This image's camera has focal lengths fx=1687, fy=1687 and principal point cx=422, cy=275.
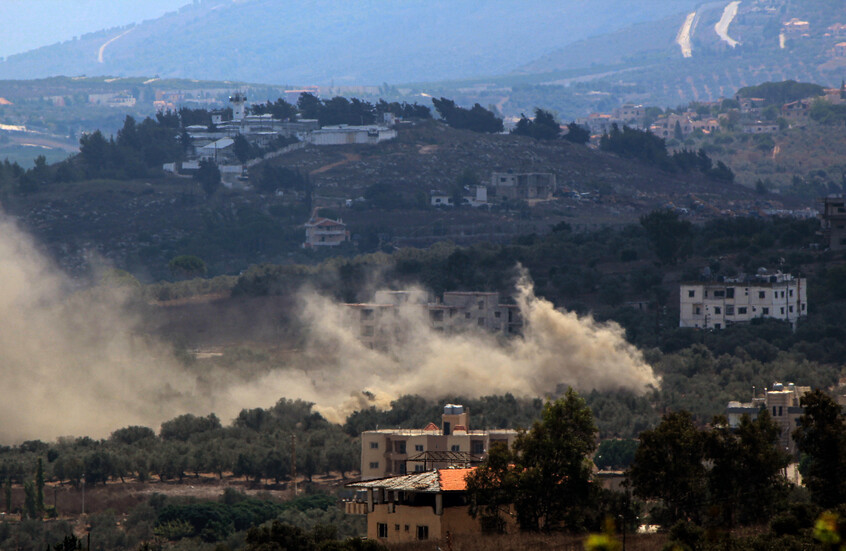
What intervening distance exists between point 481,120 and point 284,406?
121 meters

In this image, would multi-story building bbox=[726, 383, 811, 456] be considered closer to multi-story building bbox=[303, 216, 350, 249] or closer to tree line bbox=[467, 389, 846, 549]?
tree line bbox=[467, 389, 846, 549]

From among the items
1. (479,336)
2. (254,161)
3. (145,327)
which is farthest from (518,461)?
(254,161)

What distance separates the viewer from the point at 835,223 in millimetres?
111500

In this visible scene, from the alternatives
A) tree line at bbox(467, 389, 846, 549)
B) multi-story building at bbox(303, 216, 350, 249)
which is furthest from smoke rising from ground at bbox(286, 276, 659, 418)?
multi-story building at bbox(303, 216, 350, 249)

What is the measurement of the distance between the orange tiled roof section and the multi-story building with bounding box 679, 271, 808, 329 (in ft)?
181

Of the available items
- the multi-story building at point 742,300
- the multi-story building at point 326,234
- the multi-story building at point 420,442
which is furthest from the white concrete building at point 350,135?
the multi-story building at point 420,442

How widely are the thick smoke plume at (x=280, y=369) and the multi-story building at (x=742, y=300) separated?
6.72 m

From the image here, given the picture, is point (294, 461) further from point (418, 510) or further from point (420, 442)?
point (418, 510)

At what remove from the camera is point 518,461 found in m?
42.8

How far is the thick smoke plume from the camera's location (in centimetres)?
8238

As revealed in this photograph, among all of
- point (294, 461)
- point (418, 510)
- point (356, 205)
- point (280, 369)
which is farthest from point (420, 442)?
point (356, 205)

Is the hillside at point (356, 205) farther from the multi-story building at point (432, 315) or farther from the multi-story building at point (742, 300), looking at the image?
the multi-story building at point (742, 300)

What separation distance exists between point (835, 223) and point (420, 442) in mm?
57362

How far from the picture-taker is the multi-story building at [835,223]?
363 feet
